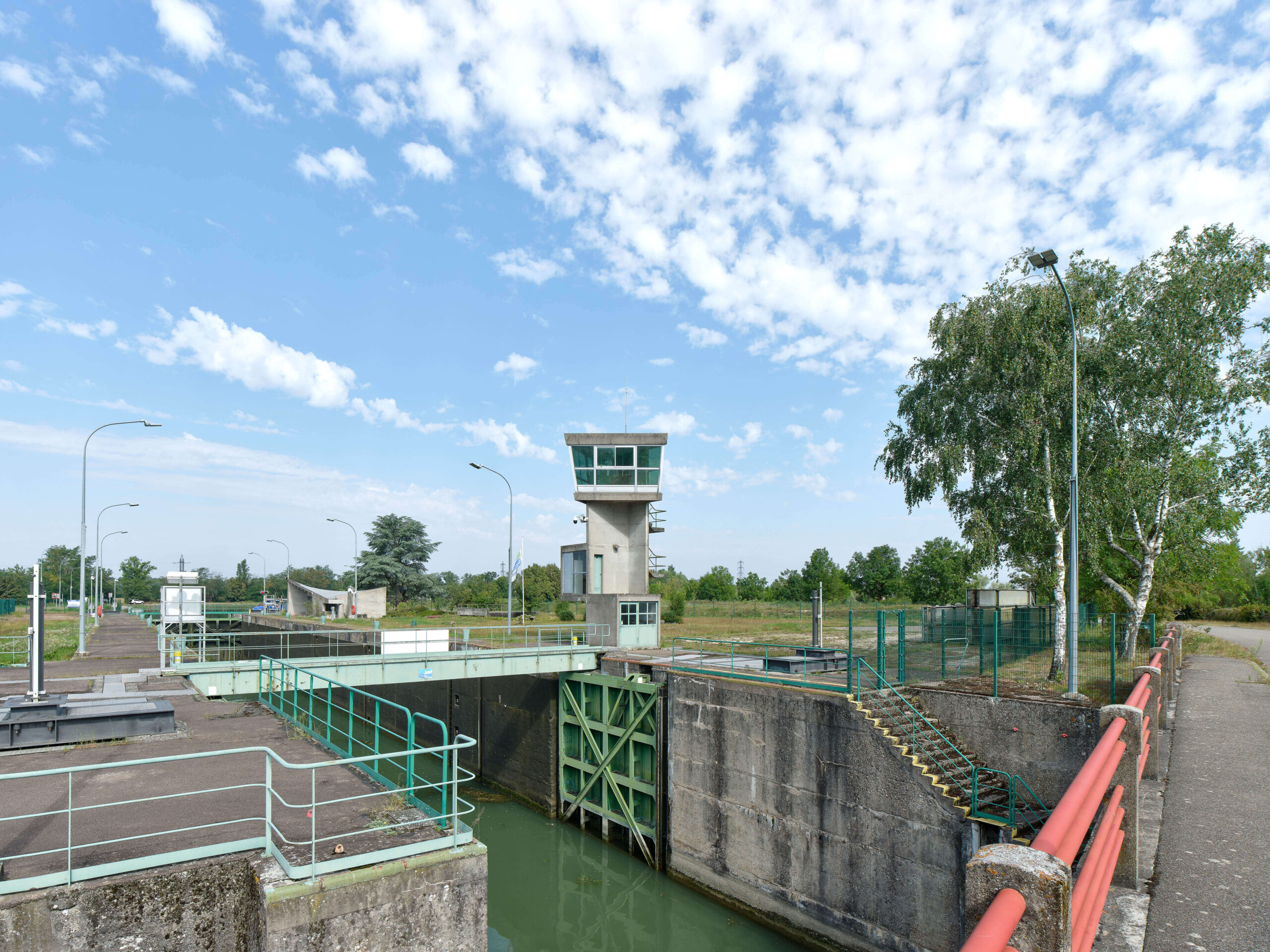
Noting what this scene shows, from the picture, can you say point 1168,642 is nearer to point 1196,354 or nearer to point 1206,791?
point 1196,354

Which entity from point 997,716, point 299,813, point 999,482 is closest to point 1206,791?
point 997,716

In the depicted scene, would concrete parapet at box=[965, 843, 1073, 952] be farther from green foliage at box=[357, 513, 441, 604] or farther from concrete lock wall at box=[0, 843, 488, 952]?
green foliage at box=[357, 513, 441, 604]

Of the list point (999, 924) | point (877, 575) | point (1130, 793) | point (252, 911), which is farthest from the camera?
point (877, 575)

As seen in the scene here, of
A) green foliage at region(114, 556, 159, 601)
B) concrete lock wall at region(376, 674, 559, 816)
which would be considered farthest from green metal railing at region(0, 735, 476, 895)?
green foliage at region(114, 556, 159, 601)

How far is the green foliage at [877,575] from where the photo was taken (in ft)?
299

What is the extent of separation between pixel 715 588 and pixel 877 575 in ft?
82.9

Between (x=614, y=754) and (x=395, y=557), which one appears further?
(x=395, y=557)

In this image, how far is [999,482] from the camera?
959 inches

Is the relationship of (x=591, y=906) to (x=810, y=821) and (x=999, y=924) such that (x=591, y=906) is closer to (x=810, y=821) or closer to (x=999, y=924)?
(x=810, y=821)

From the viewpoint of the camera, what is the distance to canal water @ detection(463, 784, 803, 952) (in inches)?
643

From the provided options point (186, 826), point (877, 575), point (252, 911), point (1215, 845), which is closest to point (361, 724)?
point (186, 826)

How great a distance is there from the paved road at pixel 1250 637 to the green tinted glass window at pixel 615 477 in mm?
25375

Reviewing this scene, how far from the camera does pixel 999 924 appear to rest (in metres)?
2.16

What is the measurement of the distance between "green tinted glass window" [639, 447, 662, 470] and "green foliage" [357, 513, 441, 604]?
2271 inches
